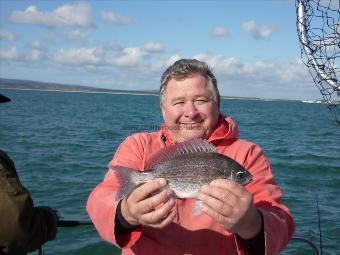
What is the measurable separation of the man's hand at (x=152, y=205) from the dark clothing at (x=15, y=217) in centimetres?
94

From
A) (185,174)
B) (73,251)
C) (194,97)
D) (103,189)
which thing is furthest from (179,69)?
(73,251)

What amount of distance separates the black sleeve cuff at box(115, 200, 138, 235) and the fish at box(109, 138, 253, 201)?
0.14 meters

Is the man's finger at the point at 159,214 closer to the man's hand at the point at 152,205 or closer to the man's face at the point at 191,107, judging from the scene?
the man's hand at the point at 152,205

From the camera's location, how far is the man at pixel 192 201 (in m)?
3.08

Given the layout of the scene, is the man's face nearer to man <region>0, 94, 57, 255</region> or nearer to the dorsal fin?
the dorsal fin

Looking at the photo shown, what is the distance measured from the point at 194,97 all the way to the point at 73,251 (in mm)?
6606

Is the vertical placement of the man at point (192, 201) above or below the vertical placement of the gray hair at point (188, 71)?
below

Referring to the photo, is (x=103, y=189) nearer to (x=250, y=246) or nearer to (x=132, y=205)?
(x=132, y=205)

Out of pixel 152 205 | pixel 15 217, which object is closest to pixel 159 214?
pixel 152 205

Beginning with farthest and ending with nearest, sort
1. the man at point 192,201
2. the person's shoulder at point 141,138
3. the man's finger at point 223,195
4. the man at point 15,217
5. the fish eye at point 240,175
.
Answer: the person's shoulder at point 141,138, the fish eye at point 240,175, the man at point 15,217, the man at point 192,201, the man's finger at point 223,195

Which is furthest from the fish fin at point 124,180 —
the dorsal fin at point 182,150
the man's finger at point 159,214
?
the man's finger at point 159,214

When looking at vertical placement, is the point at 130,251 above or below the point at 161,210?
below

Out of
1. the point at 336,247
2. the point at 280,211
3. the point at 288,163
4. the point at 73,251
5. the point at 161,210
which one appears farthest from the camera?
the point at 288,163

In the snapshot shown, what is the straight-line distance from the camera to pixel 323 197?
14023 mm
